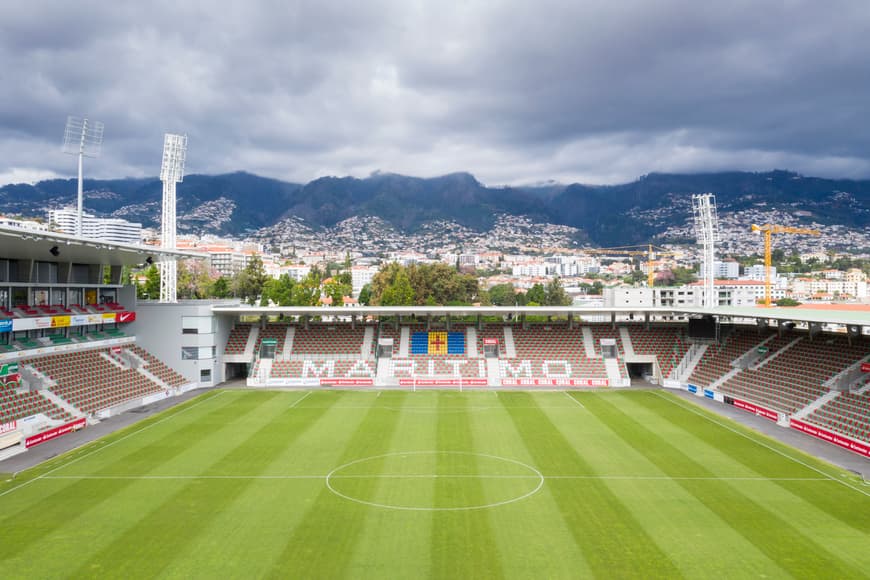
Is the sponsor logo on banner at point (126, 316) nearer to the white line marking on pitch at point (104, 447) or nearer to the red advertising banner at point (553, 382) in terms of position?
the white line marking on pitch at point (104, 447)

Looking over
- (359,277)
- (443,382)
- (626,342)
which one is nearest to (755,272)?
(359,277)

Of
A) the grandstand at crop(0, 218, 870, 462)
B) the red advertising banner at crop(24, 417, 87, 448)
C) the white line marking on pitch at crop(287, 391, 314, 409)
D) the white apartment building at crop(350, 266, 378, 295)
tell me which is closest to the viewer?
the red advertising banner at crop(24, 417, 87, 448)

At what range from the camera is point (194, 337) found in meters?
39.0

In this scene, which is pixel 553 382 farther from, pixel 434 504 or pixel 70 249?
pixel 70 249

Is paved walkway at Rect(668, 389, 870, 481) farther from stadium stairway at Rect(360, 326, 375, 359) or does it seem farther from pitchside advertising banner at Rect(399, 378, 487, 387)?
stadium stairway at Rect(360, 326, 375, 359)

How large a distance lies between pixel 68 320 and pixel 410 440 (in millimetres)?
21931

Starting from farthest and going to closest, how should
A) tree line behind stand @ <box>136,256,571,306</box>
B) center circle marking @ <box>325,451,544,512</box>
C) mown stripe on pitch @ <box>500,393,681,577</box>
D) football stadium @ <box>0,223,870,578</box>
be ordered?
tree line behind stand @ <box>136,256,571,306</box> → center circle marking @ <box>325,451,544,512</box> → football stadium @ <box>0,223,870,578</box> → mown stripe on pitch @ <box>500,393,681,577</box>

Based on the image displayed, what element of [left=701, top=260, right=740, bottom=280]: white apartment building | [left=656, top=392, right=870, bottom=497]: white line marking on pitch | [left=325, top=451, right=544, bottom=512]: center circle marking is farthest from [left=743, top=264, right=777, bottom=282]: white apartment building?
[left=325, top=451, right=544, bottom=512]: center circle marking

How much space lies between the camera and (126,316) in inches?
1490

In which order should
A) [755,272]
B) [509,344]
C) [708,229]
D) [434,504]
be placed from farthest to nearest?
[755,272]
[708,229]
[509,344]
[434,504]

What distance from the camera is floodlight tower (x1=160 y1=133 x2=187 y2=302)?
4591 cm

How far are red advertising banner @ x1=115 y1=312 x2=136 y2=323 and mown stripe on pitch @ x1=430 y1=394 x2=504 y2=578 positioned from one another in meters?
26.3

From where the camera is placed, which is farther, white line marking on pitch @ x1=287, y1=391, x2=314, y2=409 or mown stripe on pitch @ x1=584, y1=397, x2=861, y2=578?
white line marking on pitch @ x1=287, y1=391, x2=314, y2=409

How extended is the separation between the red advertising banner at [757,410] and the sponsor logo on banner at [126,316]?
→ 3765 cm
